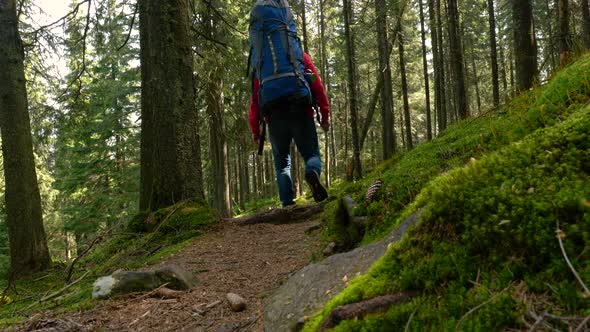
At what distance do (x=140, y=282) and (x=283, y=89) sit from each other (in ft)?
8.98

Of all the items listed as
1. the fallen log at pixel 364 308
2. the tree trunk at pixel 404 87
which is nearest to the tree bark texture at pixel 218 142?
the tree trunk at pixel 404 87

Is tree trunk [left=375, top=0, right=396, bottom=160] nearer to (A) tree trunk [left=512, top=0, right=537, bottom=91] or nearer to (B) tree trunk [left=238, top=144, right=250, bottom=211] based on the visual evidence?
(A) tree trunk [left=512, top=0, right=537, bottom=91]

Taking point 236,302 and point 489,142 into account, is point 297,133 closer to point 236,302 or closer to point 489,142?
point 489,142

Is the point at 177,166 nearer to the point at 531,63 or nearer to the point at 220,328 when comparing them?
the point at 220,328

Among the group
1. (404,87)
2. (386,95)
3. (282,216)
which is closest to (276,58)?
(282,216)

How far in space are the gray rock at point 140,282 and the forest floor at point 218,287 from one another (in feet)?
0.30

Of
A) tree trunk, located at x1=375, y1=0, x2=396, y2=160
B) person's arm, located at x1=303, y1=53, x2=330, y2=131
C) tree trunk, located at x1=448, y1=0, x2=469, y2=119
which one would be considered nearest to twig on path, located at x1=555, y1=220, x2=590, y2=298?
person's arm, located at x1=303, y1=53, x2=330, y2=131

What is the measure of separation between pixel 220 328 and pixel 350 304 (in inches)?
47.6

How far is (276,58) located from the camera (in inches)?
188

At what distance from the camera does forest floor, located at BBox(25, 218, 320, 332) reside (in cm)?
269

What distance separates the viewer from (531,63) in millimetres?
7324

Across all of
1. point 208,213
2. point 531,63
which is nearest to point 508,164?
point 208,213

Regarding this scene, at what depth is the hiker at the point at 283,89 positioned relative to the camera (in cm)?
475

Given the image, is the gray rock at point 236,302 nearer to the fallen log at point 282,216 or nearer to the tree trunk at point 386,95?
the fallen log at point 282,216
